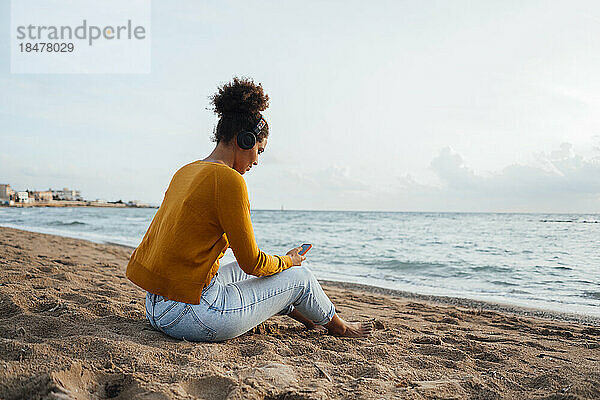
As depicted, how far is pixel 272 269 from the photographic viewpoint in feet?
7.68

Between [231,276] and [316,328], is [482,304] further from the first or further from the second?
[231,276]

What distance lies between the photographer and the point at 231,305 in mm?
2262

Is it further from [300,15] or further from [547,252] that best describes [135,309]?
[547,252]

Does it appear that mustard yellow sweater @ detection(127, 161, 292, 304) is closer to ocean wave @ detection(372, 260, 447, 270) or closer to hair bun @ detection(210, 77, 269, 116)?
hair bun @ detection(210, 77, 269, 116)

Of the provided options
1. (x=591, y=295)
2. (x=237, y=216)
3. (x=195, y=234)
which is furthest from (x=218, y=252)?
(x=591, y=295)

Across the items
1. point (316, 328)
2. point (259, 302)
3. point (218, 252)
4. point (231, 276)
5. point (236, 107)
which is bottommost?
point (316, 328)

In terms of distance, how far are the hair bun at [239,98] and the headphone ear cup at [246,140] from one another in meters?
0.13

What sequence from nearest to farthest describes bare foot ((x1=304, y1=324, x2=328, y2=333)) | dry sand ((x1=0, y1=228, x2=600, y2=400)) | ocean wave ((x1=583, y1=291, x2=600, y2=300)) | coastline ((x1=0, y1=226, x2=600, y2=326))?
1. dry sand ((x1=0, y1=228, x2=600, y2=400))
2. bare foot ((x1=304, y1=324, x2=328, y2=333))
3. coastline ((x1=0, y1=226, x2=600, y2=326))
4. ocean wave ((x1=583, y1=291, x2=600, y2=300))

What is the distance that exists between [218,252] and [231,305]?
0.30m

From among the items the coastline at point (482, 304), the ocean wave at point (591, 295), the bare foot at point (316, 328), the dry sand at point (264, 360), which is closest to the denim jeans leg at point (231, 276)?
the dry sand at point (264, 360)

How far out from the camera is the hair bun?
2293 mm

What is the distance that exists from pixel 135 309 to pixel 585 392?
110 inches

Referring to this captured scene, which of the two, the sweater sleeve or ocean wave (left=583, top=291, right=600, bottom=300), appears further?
ocean wave (left=583, top=291, right=600, bottom=300)

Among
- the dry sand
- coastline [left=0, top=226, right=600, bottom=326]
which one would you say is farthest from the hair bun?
coastline [left=0, top=226, right=600, bottom=326]
